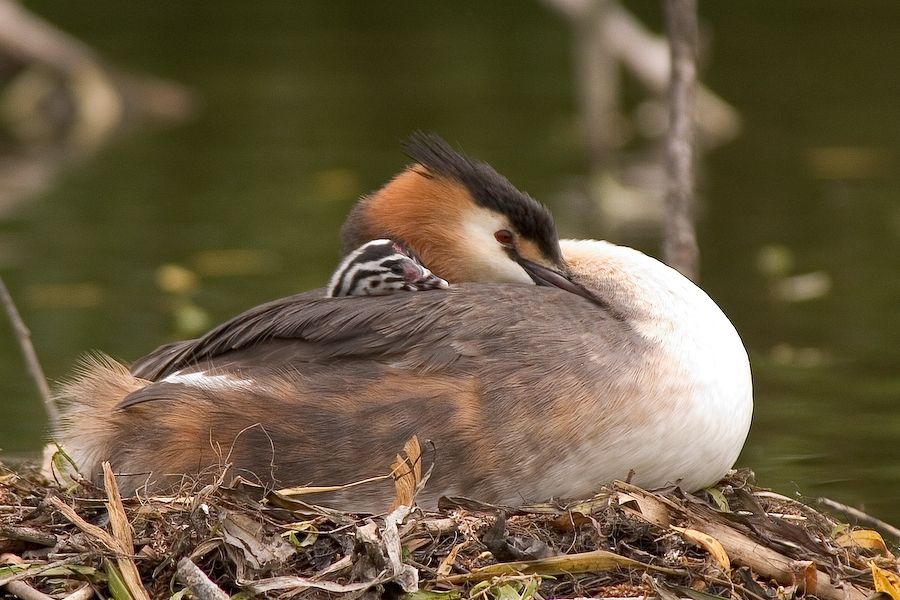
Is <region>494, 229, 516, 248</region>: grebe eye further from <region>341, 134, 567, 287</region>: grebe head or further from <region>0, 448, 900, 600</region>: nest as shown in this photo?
<region>0, 448, 900, 600</region>: nest

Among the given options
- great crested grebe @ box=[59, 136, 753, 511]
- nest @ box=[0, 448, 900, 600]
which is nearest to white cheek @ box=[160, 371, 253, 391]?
great crested grebe @ box=[59, 136, 753, 511]

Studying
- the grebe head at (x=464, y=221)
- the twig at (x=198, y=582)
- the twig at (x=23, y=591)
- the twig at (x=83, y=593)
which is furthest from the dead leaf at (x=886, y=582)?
the twig at (x=23, y=591)

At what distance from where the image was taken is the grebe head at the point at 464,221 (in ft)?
16.5

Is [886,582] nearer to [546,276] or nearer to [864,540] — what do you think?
[864,540]

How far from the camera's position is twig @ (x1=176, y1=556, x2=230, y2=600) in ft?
13.3

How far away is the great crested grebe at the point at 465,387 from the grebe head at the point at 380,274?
102mm

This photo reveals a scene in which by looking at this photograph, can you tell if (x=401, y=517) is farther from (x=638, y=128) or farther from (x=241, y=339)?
(x=638, y=128)

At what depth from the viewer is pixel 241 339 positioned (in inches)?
193

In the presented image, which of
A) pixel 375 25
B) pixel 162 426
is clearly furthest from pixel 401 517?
pixel 375 25

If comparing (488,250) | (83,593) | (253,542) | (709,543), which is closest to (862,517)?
(709,543)

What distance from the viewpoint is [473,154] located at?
13484 millimetres

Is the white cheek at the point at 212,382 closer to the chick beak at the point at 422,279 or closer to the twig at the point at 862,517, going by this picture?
the chick beak at the point at 422,279

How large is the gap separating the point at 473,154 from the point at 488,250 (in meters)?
8.48

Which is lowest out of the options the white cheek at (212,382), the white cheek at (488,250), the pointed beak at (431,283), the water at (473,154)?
the water at (473,154)
